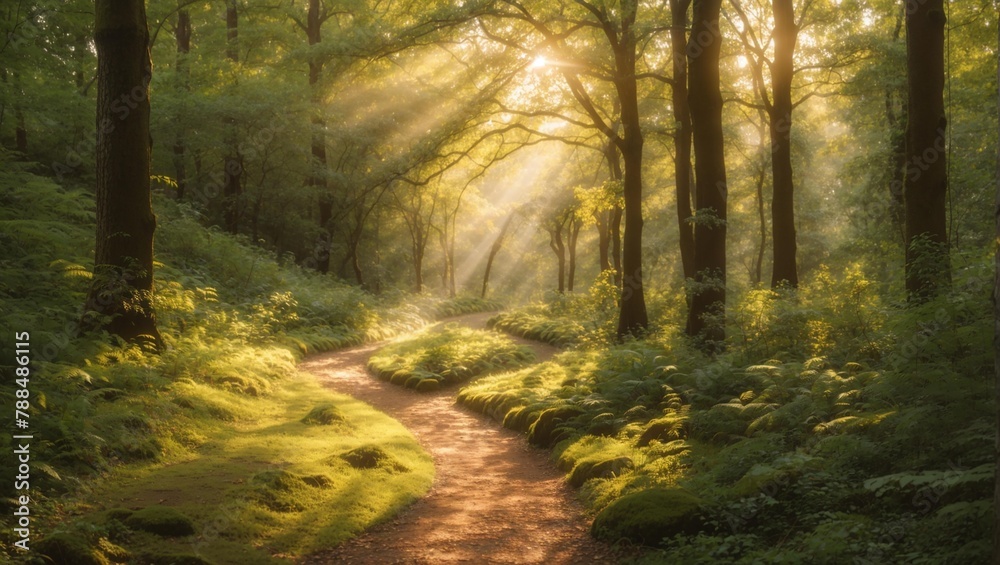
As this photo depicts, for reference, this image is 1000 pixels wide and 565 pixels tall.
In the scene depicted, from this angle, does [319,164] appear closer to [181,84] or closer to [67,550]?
[181,84]

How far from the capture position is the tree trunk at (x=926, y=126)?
8.70 m

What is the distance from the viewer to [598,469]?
7.76 meters

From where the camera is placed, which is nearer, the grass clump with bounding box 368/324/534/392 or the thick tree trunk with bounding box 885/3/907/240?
the grass clump with bounding box 368/324/534/392

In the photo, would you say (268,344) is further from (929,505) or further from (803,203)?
(803,203)

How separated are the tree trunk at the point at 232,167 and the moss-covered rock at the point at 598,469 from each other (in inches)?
748

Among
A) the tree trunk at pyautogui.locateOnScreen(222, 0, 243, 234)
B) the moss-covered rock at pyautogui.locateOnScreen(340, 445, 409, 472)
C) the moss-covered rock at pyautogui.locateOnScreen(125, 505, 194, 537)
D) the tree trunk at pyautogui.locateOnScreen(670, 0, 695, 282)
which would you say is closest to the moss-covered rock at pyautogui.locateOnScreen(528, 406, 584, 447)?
the moss-covered rock at pyautogui.locateOnScreen(340, 445, 409, 472)

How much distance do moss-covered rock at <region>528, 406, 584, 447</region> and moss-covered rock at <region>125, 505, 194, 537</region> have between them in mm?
5469

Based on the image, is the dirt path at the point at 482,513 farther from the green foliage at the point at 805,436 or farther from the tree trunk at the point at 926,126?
the tree trunk at the point at 926,126

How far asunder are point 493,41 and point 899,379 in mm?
12185

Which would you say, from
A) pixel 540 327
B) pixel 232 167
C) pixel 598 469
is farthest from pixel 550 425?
pixel 232 167

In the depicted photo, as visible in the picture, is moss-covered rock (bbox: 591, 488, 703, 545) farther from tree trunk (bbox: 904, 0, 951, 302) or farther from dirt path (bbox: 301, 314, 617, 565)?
tree trunk (bbox: 904, 0, 951, 302)

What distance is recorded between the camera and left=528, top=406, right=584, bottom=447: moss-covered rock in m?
9.86

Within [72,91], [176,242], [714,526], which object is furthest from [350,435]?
[72,91]

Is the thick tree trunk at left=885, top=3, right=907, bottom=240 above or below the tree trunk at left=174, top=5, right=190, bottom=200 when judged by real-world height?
below
